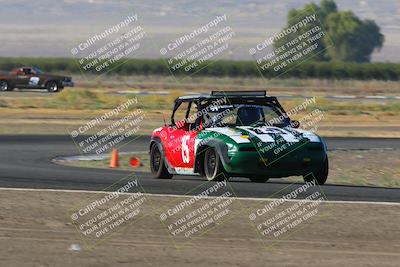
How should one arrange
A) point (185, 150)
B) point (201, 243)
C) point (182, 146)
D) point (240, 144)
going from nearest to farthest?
1. point (201, 243)
2. point (240, 144)
3. point (185, 150)
4. point (182, 146)

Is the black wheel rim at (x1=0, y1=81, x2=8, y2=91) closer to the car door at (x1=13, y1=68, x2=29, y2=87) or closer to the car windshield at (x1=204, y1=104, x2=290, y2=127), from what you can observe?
the car door at (x1=13, y1=68, x2=29, y2=87)

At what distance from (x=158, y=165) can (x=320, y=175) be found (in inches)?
120

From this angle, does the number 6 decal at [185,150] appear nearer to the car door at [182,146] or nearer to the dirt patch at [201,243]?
the car door at [182,146]

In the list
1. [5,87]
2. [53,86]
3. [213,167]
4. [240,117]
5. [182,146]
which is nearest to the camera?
[213,167]

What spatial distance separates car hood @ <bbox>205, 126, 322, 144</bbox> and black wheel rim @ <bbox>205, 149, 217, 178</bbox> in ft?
1.23

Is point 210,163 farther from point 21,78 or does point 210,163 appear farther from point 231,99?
point 21,78

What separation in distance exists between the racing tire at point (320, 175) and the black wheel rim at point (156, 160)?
276 cm

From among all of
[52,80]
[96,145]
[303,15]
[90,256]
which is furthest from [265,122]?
[303,15]

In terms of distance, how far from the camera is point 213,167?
708 inches

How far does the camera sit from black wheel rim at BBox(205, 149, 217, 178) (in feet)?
58.9

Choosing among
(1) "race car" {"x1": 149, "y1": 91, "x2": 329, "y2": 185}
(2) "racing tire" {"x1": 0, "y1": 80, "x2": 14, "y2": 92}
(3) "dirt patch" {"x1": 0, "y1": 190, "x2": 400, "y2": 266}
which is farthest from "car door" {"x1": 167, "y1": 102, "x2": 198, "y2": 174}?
(2) "racing tire" {"x1": 0, "y1": 80, "x2": 14, "y2": 92}

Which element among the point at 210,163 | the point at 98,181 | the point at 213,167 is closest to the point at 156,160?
the point at 98,181

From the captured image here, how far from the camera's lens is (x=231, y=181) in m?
18.9

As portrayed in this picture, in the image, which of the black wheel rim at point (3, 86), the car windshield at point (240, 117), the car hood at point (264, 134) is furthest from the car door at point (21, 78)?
the car hood at point (264, 134)
